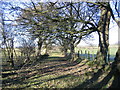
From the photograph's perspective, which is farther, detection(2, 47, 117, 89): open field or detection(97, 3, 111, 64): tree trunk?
detection(97, 3, 111, 64): tree trunk

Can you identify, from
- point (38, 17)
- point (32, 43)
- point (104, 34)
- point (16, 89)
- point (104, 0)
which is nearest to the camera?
point (16, 89)

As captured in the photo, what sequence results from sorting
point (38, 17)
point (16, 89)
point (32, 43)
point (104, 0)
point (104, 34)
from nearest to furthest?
point (16, 89) → point (104, 0) → point (38, 17) → point (104, 34) → point (32, 43)

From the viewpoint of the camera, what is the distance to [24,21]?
955cm

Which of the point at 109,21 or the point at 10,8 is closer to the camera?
the point at 10,8

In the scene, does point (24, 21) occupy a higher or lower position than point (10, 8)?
lower

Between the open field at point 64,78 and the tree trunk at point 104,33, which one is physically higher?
the tree trunk at point 104,33

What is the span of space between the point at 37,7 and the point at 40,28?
156cm

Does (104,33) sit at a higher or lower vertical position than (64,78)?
higher

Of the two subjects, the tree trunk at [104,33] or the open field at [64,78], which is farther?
the tree trunk at [104,33]

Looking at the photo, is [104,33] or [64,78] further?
[104,33]

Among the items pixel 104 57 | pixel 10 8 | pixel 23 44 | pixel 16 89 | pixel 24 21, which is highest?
pixel 10 8

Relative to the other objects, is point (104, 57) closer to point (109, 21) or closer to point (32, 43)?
point (109, 21)

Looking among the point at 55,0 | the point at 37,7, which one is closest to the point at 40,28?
the point at 37,7

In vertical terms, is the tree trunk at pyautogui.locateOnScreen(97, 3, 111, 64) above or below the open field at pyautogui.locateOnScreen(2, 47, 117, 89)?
above
